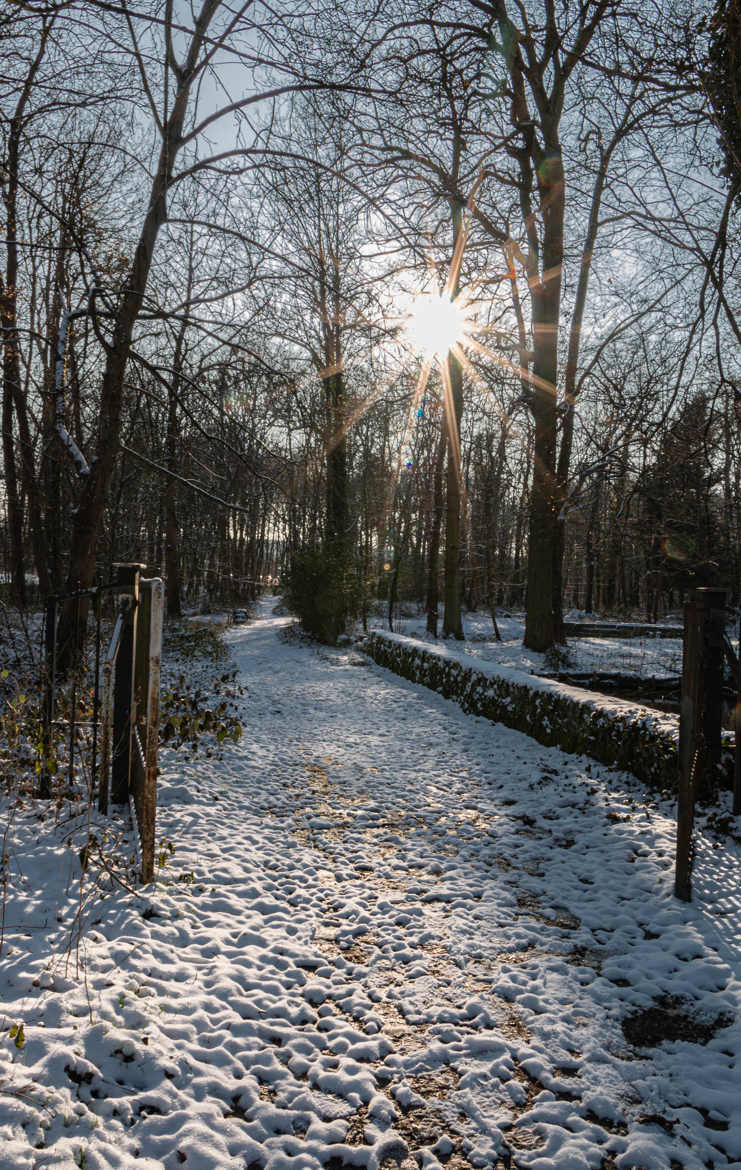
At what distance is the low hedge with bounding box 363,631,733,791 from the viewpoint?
576 centimetres

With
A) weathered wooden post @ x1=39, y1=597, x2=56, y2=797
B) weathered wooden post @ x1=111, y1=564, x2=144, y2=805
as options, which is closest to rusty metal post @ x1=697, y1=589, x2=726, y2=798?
weathered wooden post @ x1=111, y1=564, x2=144, y2=805

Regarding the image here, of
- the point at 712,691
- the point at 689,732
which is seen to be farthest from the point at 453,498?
the point at 689,732

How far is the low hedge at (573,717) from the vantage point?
18.9 feet

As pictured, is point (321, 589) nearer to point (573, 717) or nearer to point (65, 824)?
point (573, 717)

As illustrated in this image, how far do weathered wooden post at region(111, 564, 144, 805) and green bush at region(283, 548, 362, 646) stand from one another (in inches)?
462

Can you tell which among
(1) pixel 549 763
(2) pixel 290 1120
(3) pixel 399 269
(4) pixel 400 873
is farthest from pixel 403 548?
(2) pixel 290 1120

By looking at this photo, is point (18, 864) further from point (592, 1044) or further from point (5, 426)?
point (5, 426)

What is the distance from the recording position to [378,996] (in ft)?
9.77

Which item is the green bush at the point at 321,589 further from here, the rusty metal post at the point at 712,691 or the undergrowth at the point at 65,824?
the rusty metal post at the point at 712,691

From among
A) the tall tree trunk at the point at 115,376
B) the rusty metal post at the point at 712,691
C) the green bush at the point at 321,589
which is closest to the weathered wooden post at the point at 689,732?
the rusty metal post at the point at 712,691

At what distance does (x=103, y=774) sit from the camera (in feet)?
14.3

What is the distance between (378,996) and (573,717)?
15.3ft

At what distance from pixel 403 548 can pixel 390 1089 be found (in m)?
Result: 31.2

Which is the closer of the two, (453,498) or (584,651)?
(584,651)
